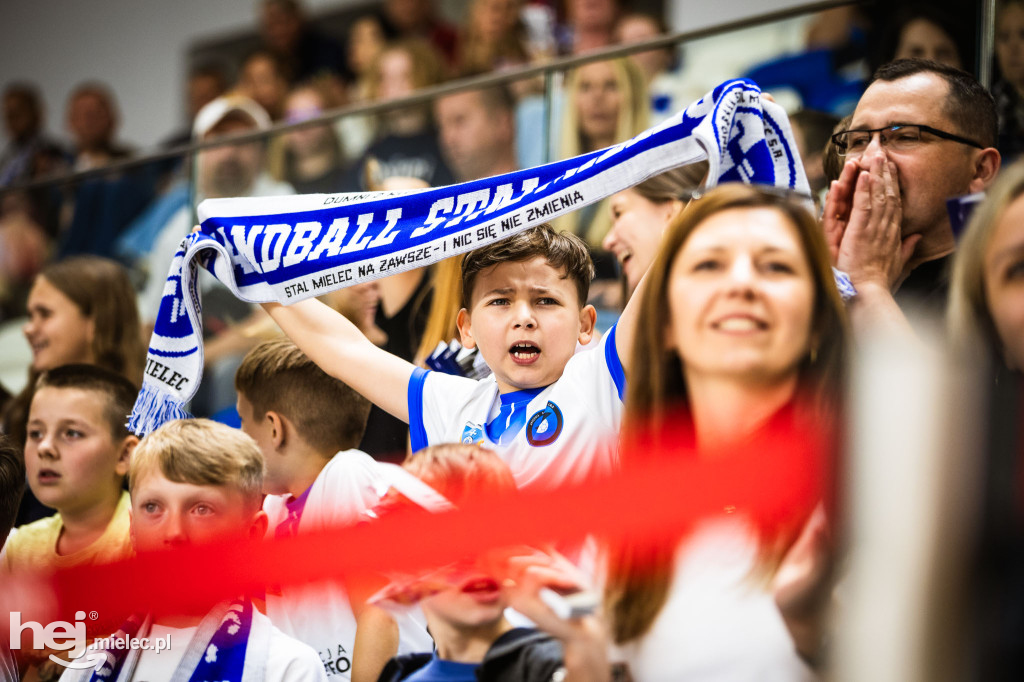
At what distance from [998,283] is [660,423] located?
1.61 feet

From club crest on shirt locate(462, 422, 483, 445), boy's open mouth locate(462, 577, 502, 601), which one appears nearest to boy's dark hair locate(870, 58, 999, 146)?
club crest on shirt locate(462, 422, 483, 445)

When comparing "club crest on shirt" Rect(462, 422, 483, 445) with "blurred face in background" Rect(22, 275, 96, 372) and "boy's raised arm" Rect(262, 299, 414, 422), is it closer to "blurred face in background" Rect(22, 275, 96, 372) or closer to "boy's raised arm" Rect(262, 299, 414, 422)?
"boy's raised arm" Rect(262, 299, 414, 422)

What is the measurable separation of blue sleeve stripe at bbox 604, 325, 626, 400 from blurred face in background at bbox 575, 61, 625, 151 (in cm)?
96

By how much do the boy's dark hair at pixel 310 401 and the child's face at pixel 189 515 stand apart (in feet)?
1.03

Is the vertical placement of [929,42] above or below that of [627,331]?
above

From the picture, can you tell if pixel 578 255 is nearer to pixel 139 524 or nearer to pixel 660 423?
pixel 660 423

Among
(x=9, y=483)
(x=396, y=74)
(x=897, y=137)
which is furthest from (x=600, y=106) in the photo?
(x=9, y=483)

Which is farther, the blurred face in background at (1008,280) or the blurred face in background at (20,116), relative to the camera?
the blurred face in background at (20,116)

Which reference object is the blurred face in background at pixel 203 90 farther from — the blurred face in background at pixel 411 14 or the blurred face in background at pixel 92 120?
the blurred face in background at pixel 411 14

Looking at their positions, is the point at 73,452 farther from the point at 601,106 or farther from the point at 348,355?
the point at 601,106

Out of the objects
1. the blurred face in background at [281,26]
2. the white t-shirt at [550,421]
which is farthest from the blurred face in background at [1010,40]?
the blurred face in background at [281,26]

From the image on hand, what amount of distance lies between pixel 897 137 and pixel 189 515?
1.43 m

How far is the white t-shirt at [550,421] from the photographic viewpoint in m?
1.77

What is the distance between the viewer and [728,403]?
151cm
